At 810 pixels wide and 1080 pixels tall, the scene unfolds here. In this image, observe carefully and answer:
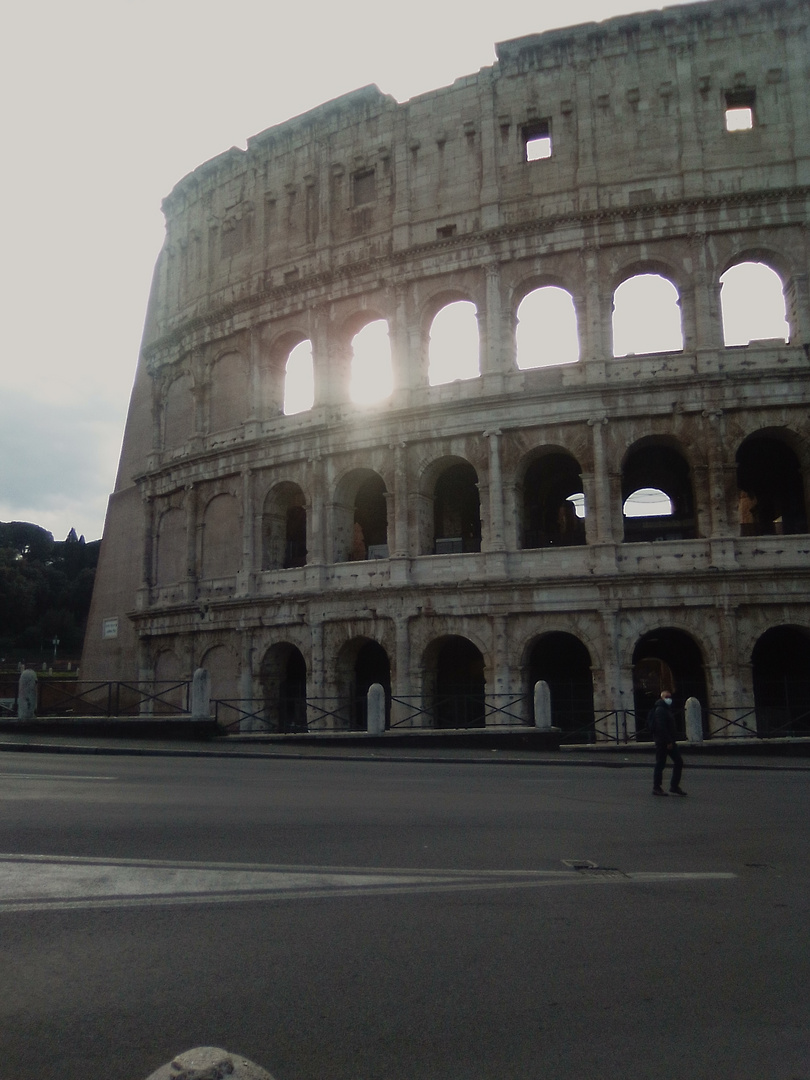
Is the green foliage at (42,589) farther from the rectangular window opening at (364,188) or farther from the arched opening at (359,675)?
the rectangular window opening at (364,188)

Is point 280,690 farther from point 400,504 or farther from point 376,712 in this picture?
point 376,712

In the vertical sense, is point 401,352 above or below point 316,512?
above

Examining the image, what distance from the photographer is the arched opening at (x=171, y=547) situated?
29141mm

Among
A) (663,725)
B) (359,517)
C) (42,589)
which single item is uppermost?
A: (42,589)

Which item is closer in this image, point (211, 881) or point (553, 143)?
point (211, 881)

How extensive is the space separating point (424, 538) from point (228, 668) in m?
7.74

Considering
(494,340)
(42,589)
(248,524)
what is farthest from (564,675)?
(42,589)

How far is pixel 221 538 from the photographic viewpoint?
2775 centimetres

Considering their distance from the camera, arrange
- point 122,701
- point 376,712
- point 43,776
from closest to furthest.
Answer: point 43,776 → point 376,712 → point 122,701

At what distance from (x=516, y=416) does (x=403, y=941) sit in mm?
19040

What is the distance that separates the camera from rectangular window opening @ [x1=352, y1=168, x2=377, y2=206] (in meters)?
26.2

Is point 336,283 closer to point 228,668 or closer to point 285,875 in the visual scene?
point 228,668

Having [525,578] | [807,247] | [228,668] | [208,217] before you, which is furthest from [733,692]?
[208,217]

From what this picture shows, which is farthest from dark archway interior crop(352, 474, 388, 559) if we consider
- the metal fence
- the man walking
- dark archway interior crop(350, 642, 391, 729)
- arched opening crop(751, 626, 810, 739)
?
the man walking
